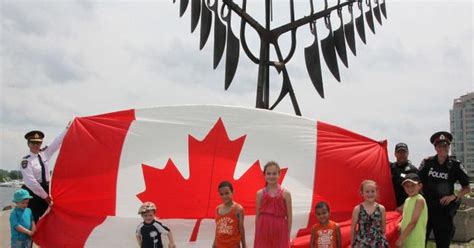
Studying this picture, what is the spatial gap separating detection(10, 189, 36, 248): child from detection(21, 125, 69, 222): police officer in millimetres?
189

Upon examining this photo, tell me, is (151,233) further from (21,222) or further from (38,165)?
(38,165)

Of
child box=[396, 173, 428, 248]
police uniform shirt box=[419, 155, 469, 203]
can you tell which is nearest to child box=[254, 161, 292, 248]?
child box=[396, 173, 428, 248]

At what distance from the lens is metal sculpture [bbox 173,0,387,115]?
676 cm

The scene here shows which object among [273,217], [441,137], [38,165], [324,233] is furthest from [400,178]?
[38,165]

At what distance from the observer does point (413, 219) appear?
3764 millimetres

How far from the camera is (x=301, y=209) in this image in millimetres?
4180

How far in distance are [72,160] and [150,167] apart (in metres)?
0.68

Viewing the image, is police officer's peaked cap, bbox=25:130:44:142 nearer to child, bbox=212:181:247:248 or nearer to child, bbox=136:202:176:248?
child, bbox=136:202:176:248

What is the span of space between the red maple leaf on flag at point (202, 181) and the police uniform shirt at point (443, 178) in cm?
126

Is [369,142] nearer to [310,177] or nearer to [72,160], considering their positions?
[310,177]

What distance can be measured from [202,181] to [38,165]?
4.99 ft

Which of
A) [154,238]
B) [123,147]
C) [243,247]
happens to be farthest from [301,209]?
[123,147]

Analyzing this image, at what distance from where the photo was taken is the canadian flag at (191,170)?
4125 millimetres

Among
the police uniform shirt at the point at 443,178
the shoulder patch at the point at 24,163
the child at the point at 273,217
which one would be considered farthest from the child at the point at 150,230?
the police uniform shirt at the point at 443,178
